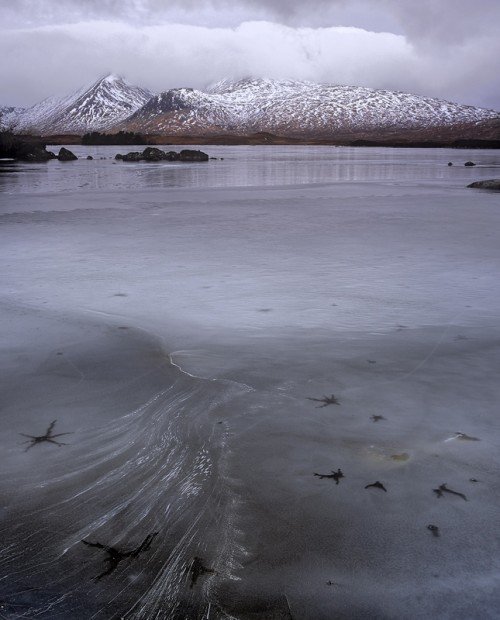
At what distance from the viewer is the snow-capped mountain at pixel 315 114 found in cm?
14912

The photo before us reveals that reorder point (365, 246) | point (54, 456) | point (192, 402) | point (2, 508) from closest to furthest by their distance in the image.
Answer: point (2, 508)
point (54, 456)
point (192, 402)
point (365, 246)

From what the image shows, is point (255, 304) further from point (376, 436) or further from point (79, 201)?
point (79, 201)

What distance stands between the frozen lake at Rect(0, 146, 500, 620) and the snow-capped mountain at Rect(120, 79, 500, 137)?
141 m

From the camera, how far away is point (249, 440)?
73.2 inches

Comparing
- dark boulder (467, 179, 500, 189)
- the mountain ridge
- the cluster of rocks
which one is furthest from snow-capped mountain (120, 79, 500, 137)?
dark boulder (467, 179, 500, 189)

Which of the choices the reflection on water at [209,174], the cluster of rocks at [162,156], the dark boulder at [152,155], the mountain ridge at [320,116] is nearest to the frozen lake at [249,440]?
the reflection on water at [209,174]

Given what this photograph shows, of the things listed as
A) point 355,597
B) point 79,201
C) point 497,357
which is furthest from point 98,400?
point 79,201

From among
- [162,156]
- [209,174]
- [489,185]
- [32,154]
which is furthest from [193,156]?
[489,185]

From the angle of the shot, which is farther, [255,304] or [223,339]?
[255,304]

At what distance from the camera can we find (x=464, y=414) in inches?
79.0

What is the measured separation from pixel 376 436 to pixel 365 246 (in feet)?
11.9

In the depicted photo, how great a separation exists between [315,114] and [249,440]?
17318 cm

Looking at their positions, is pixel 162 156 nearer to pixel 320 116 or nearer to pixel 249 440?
pixel 249 440

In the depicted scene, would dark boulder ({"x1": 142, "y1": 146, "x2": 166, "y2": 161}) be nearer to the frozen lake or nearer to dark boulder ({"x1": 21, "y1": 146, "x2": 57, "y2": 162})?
dark boulder ({"x1": 21, "y1": 146, "x2": 57, "y2": 162})
